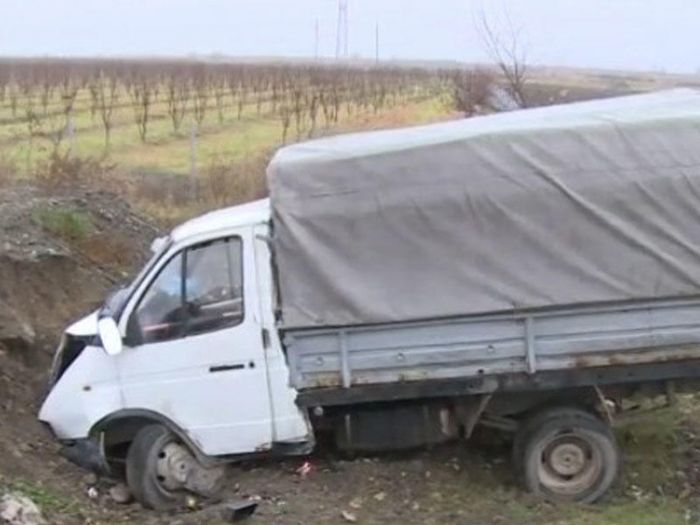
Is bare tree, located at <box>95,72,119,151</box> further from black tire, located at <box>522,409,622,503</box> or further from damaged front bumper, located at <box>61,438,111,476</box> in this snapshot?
black tire, located at <box>522,409,622,503</box>

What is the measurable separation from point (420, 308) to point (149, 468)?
234 cm

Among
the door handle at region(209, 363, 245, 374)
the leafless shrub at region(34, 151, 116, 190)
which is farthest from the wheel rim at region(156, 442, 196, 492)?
the leafless shrub at region(34, 151, 116, 190)

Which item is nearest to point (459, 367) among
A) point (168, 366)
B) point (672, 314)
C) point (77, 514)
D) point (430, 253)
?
point (430, 253)

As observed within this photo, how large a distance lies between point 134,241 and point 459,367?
8.27 meters

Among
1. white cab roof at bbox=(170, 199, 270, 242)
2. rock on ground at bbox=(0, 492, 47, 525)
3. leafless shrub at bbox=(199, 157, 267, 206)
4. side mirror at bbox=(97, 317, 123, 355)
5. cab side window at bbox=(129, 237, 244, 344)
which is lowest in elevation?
rock on ground at bbox=(0, 492, 47, 525)

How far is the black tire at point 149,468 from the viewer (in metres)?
8.91

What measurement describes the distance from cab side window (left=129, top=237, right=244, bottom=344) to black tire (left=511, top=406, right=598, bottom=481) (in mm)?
2326

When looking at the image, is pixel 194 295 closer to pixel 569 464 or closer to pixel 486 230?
pixel 486 230

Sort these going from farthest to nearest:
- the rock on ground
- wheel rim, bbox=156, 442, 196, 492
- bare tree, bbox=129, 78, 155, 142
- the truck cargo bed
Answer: bare tree, bbox=129, 78, 155, 142
wheel rim, bbox=156, 442, 196, 492
the truck cargo bed
the rock on ground

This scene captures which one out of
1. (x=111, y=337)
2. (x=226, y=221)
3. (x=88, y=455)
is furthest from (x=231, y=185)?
(x=111, y=337)

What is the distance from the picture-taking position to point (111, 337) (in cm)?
881

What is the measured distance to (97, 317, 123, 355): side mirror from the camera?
8.80 metres

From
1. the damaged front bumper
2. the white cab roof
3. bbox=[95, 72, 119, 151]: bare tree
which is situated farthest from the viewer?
bbox=[95, 72, 119, 151]: bare tree

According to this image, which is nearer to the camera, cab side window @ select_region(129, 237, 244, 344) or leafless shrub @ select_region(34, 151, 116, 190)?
cab side window @ select_region(129, 237, 244, 344)
